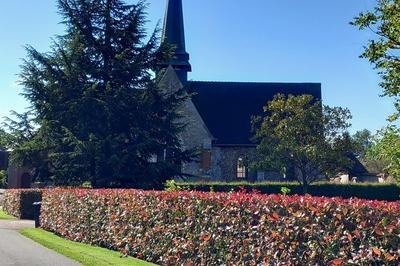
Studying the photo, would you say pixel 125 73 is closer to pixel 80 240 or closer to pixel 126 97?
pixel 126 97

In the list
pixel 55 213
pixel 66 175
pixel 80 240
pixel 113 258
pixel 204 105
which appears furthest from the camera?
pixel 204 105

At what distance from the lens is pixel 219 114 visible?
54.4m

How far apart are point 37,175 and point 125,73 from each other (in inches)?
306

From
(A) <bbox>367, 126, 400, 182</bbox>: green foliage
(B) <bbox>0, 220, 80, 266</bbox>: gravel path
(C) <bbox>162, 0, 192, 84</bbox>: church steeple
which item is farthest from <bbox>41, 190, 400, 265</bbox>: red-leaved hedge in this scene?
(C) <bbox>162, 0, 192, 84</bbox>: church steeple

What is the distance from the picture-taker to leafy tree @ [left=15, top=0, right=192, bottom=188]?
26.6 m

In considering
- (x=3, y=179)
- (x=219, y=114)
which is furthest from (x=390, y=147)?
(x=3, y=179)

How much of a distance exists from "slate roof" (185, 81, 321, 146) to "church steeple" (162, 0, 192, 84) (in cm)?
218

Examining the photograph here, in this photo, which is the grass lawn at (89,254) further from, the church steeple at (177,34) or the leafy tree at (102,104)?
the church steeple at (177,34)

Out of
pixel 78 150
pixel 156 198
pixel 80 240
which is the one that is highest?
pixel 78 150

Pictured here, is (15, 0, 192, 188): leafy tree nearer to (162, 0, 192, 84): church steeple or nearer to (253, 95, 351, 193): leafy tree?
(253, 95, 351, 193): leafy tree

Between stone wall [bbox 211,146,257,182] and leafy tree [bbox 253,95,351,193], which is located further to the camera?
stone wall [bbox 211,146,257,182]

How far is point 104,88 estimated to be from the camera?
28.0 meters

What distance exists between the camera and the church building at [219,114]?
1925 inches

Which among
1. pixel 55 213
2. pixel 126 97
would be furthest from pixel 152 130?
pixel 55 213
